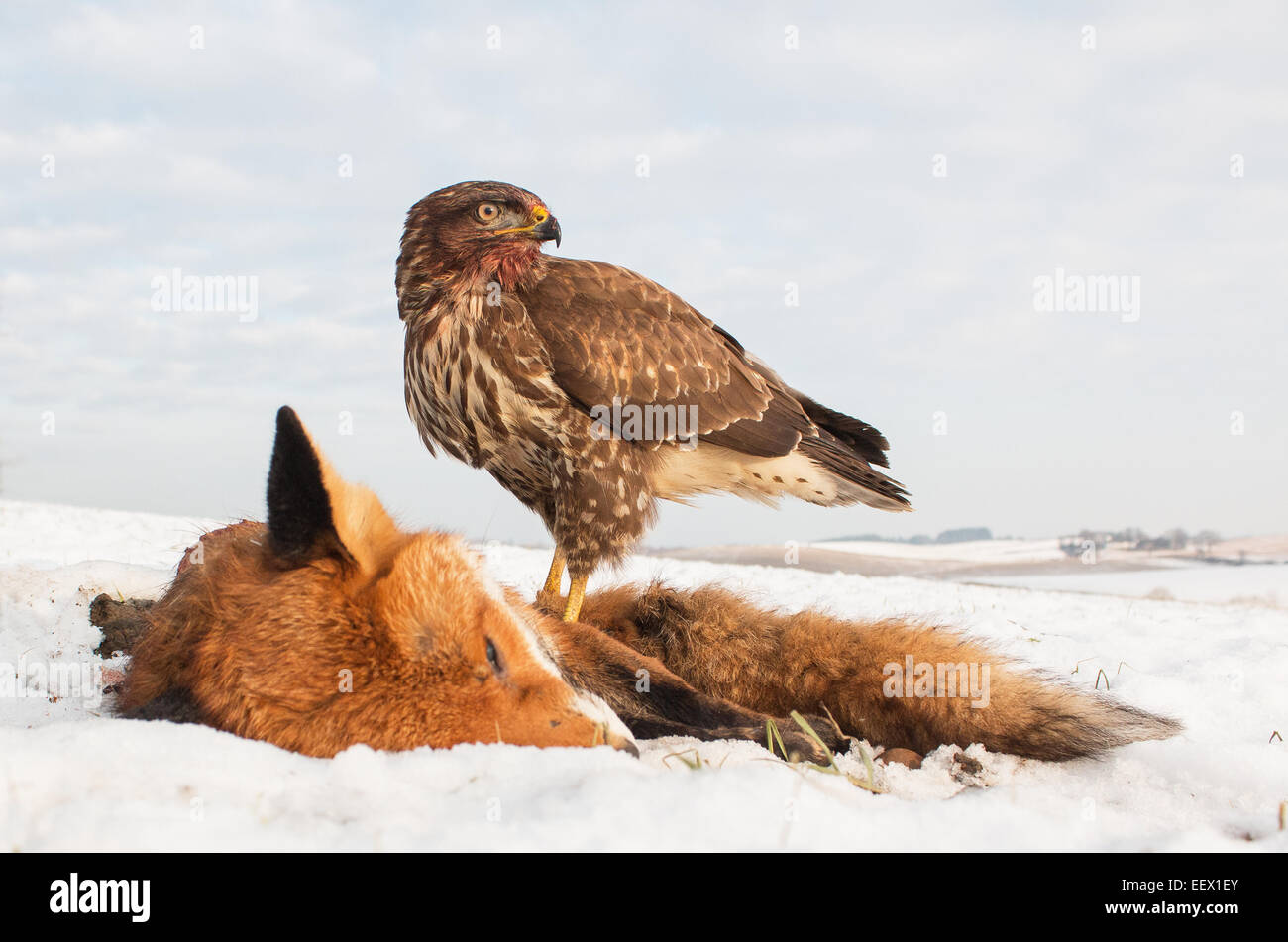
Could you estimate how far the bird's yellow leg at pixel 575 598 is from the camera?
12.8ft

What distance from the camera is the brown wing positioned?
5.09 meters

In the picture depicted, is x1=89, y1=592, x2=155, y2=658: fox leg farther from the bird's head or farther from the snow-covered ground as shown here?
the snow-covered ground

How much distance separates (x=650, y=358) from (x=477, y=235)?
128cm

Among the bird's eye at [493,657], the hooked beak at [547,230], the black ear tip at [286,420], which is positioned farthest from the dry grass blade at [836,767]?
the hooked beak at [547,230]

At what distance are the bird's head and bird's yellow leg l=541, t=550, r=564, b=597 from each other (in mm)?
1644

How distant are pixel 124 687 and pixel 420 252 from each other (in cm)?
327

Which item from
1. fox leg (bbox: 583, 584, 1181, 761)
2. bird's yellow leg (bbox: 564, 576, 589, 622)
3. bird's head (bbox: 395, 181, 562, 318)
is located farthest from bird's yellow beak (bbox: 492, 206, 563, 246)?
fox leg (bbox: 583, 584, 1181, 761)

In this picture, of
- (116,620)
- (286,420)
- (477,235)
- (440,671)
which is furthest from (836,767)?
(116,620)

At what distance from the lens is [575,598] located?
4.37 meters

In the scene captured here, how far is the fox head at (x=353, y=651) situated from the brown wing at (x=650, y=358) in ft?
9.51

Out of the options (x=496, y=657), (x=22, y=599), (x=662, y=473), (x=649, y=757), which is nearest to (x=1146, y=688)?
(x=662, y=473)
